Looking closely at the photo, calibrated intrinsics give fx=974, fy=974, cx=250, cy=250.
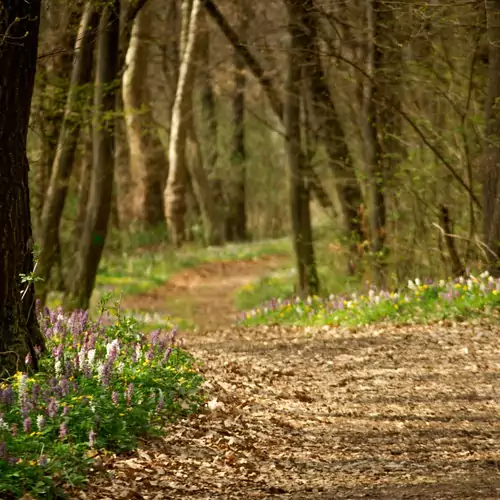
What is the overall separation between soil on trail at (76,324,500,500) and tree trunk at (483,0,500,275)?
69.3 inches

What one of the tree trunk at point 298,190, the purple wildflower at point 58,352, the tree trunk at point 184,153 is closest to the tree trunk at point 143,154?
the tree trunk at point 184,153

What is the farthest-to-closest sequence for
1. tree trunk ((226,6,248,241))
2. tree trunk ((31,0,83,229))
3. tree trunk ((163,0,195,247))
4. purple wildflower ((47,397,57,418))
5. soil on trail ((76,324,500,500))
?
tree trunk ((226,6,248,241)) < tree trunk ((163,0,195,247)) < tree trunk ((31,0,83,229)) < soil on trail ((76,324,500,500)) < purple wildflower ((47,397,57,418))

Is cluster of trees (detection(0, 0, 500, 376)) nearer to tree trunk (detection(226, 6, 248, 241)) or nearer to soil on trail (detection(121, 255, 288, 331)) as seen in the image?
soil on trail (detection(121, 255, 288, 331))

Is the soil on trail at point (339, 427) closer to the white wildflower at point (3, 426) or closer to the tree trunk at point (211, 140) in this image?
the white wildflower at point (3, 426)

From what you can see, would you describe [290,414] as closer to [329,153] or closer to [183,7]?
[329,153]

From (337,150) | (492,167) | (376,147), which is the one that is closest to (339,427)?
(492,167)

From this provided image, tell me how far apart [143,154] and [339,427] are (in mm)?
22358

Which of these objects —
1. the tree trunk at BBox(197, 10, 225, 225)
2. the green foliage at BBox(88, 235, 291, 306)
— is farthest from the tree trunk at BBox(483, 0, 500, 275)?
the tree trunk at BBox(197, 10, 225, 225)

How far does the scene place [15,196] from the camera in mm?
7391

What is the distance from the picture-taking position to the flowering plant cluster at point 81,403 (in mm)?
5340

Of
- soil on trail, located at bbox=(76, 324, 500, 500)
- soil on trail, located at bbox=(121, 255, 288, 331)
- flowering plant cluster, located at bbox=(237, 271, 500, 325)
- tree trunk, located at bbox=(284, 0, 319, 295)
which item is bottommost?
soil on trail, located at bbox=(121, 255, 288, 331)

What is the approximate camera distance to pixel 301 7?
1500 cm

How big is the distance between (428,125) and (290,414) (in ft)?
24.1

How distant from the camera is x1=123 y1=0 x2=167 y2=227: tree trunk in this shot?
26266mm
